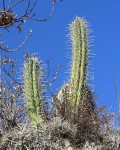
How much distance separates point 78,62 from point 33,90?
0.94 meters

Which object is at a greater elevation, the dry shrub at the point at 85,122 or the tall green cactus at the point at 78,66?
the tall green cactus at the point at 78,66

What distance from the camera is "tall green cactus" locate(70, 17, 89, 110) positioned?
7086 millimetres

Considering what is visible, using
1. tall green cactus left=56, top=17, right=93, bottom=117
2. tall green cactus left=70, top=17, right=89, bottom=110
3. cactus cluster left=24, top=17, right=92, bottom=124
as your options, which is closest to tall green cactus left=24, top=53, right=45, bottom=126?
cactus cluster left=24, top=17, right=92, bottom=124

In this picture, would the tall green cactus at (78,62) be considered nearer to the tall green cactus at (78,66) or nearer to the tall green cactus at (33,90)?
the tall green cactus at (78,66)

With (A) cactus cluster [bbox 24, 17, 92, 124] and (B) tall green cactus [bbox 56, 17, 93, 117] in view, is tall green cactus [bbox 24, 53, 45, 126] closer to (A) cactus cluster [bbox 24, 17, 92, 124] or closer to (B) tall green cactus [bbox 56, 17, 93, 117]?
(A) cactus cluster [bbox 24, 17, 92, 124]

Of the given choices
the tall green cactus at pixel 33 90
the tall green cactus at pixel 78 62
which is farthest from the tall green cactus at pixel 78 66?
the tall green cactus at pixel 33 90

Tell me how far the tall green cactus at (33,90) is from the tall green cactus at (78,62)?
581 millimetres

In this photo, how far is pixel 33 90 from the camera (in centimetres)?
729

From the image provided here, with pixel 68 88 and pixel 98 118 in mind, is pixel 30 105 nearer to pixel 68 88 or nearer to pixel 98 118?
pixel 68 88

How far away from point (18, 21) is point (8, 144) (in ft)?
7.10

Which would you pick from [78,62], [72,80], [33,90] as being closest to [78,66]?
[78,62]

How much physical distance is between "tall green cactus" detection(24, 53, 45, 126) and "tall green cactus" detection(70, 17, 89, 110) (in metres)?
0.58

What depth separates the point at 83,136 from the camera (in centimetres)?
666

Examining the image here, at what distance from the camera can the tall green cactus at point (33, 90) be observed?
7148mm
